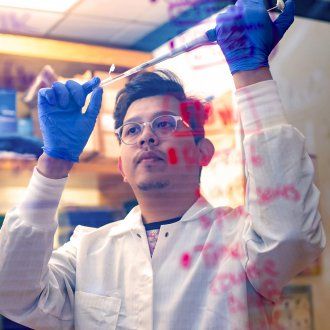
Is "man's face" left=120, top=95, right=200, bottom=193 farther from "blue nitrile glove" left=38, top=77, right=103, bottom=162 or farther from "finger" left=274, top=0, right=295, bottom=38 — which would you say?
"finger" left=274, top=0, right=295, bottom=38

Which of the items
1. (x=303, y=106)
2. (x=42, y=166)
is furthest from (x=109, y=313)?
(x=303, y=106)

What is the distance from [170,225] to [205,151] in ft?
0.41

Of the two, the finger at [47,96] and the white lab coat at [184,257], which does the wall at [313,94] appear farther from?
the finger at [47,96]

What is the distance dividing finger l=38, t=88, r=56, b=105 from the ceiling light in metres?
0.13

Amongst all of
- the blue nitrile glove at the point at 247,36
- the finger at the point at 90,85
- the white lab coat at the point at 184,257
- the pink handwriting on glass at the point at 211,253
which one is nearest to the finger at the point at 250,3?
the blue nitrile glove at the point at 247,36

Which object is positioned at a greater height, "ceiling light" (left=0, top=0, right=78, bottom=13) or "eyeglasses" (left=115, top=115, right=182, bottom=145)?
"ceiling light" (left=0, top=0, right=78, bottom=13)

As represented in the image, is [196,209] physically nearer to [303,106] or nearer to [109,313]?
[109,313]

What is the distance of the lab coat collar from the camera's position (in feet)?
2.81

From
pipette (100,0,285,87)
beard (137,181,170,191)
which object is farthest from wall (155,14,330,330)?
beard (137,181,170,191)

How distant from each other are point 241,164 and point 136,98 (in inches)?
7.5

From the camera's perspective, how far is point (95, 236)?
34.8 inches

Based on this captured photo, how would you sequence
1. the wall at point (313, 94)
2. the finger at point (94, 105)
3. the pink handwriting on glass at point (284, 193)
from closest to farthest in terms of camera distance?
the pink handwriting on glass at point (284, 193), the finger at point (94, 105), the wall at point (313, 94)

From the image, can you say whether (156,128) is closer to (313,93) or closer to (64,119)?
(64,119)

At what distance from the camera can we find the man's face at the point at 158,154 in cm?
83
